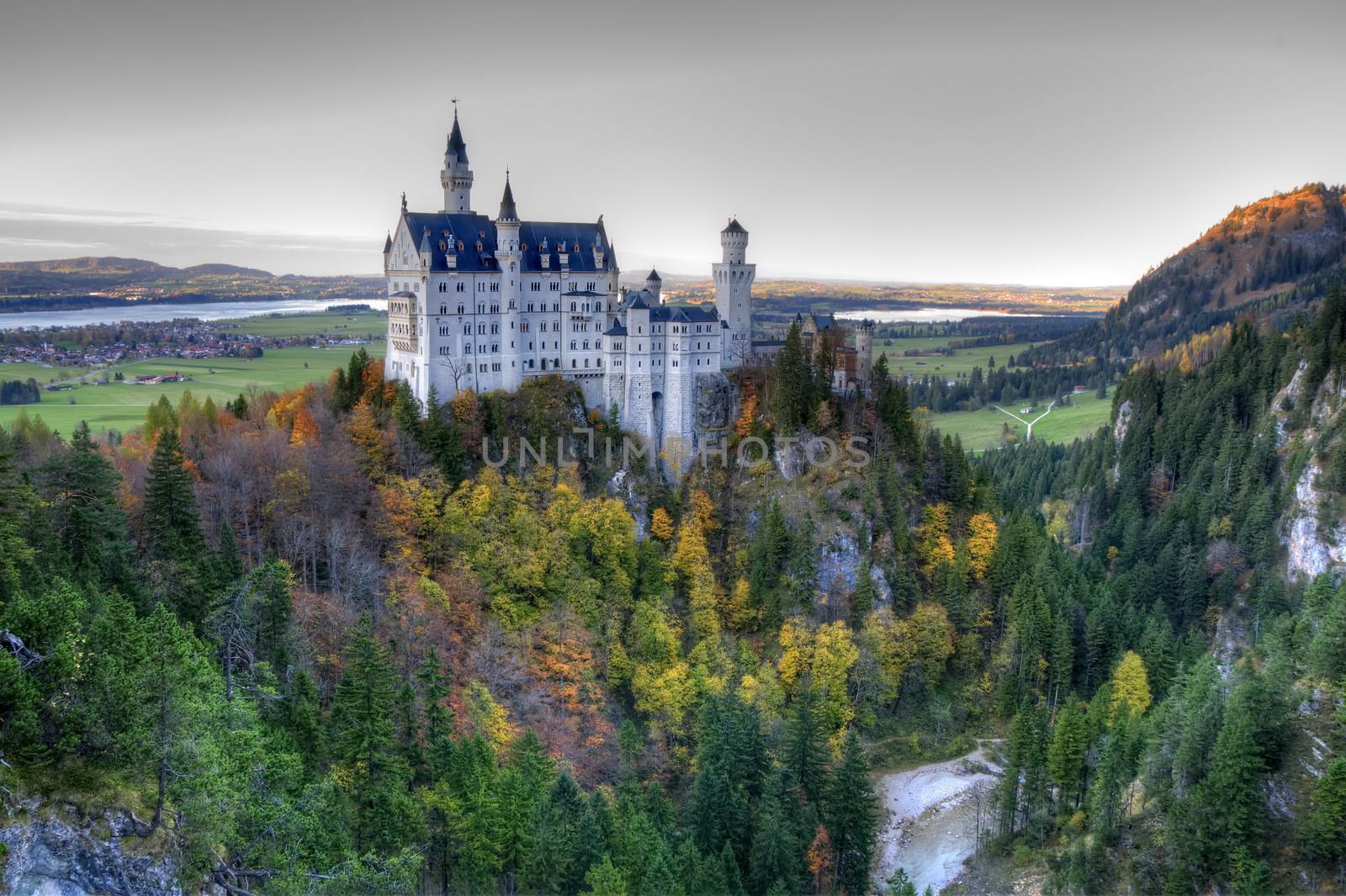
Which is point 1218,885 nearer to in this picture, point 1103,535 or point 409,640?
point 409,640

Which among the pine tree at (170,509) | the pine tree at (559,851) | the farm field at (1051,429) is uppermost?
the pine tree at (170,509)

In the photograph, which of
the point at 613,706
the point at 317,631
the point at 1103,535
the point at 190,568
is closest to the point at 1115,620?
the point at 1103,535

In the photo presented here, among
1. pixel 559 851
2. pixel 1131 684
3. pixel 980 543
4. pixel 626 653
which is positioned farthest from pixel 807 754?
pixel 980 543

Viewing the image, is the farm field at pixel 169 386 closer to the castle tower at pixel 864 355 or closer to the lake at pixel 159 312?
the lake at pixel 159 312

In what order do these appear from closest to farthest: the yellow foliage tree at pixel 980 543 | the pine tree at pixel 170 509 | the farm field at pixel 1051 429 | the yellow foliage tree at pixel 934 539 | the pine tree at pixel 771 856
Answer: the pine tree at pixel 170 509 < the pine tree at pixel 771 856 < the yellow foliage tree at pixel 934 539 < the yellow foliage tree at pixel 980 543 < the farm field at pixel 1051 429

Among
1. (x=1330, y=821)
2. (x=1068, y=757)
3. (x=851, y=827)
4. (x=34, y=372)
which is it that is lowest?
(x=851, y=827)

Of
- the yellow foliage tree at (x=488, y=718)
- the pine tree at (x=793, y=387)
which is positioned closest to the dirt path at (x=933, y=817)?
the yellow foliage tree at (x=488, y=718)

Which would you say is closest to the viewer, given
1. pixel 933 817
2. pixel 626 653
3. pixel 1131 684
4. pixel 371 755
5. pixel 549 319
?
pixel 371 755

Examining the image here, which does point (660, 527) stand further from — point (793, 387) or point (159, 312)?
point (159, 312)
